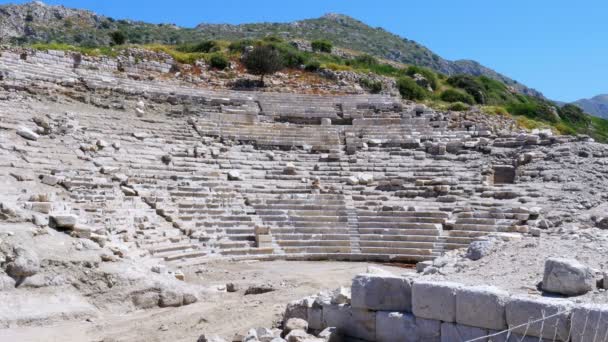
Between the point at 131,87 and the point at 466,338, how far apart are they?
1768 cm

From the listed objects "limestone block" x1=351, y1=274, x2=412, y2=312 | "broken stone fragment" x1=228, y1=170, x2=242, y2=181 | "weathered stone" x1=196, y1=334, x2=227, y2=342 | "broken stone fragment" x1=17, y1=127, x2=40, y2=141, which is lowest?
"weathered stone" x1=196, y1=334, x2=227, y2=342

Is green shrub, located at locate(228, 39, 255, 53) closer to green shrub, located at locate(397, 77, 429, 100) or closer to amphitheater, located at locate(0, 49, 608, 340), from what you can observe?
amphitheater, located at locate(0, 49, 608, 340)

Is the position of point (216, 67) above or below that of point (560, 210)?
above

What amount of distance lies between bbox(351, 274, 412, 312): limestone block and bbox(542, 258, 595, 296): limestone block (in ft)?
4.74

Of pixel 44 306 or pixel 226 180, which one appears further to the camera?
pixel 226 180

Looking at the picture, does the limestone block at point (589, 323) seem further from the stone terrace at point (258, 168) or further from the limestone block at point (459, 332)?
the stone terrace at point (258, 168)

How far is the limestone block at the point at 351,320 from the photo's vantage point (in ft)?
21.6

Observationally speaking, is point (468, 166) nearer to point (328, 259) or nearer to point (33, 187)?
point (328, 259)

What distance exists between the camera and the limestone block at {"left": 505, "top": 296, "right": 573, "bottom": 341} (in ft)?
16.8

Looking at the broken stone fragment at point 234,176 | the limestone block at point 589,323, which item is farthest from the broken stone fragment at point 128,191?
the limestone block at point 589,323

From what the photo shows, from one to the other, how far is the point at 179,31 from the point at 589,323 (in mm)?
49115

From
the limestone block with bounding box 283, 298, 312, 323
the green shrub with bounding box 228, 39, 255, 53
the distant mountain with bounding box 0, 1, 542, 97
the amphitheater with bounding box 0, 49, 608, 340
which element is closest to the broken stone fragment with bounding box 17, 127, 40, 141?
the amphitheater with bounding box 0, 49, 608, 340

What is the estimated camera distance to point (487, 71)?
96.2m

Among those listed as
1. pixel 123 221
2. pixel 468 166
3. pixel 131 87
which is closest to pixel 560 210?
pixel 468 166
